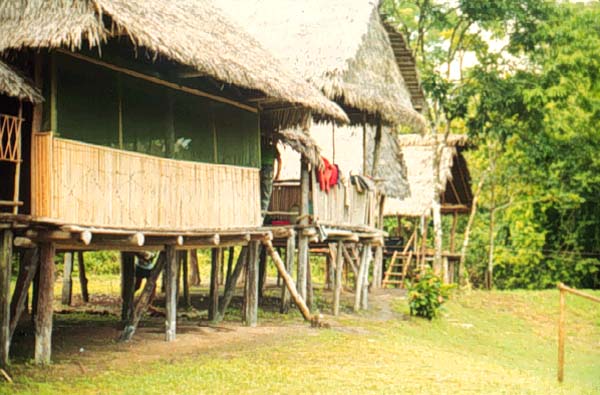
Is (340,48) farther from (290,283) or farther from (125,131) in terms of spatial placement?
(125,131)

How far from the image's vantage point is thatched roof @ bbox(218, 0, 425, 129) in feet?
51.1

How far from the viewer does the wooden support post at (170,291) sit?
11.5 meters

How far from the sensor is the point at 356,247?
22.1 meters

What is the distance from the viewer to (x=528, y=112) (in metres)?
22.8

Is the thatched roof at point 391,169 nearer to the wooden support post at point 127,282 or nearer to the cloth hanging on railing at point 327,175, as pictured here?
the cloth hanging on railing at point 327,175

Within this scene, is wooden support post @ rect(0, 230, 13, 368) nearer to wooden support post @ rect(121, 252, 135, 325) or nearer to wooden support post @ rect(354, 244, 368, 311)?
wooden support post @ rect(121, 252, 135, 325)

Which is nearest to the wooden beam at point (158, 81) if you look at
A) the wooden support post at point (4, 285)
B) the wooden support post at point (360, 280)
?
the wooden support post at point (4, 285)

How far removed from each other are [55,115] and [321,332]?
19.6ft

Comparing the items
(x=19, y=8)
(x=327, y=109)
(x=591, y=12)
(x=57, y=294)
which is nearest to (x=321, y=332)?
(x=327, y=109)

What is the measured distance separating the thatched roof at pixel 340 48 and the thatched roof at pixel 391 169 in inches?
177

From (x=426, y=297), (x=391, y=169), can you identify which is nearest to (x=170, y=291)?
(x=426, y=297)

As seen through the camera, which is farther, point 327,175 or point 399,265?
point 399,265

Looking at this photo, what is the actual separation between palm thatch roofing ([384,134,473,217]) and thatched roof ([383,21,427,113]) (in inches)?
133

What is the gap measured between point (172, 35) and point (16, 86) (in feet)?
7.44
